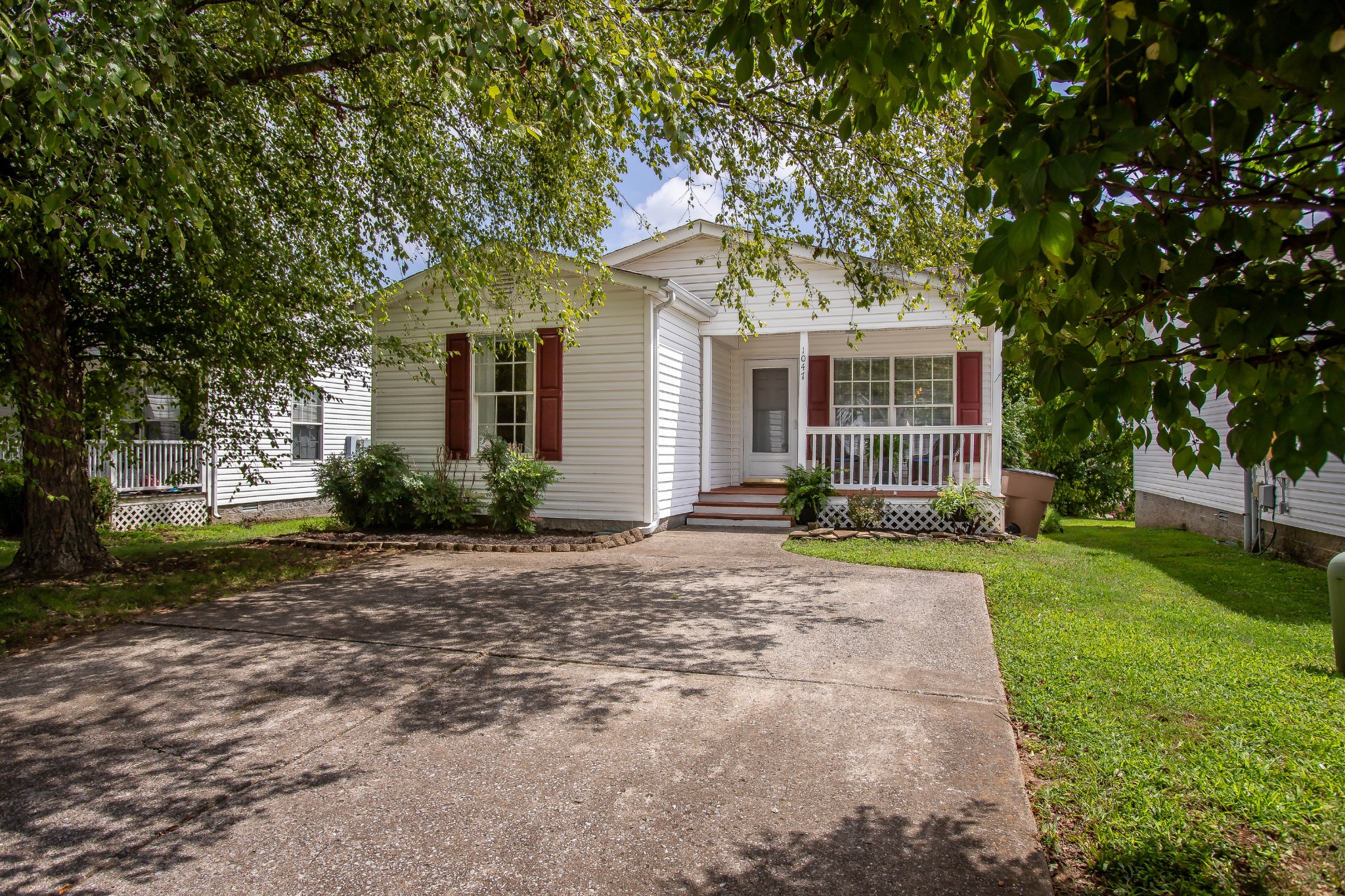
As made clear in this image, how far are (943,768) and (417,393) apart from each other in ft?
35.2

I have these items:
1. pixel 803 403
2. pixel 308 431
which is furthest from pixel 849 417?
pixel 308 431

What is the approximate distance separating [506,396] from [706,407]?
3224 millimetres

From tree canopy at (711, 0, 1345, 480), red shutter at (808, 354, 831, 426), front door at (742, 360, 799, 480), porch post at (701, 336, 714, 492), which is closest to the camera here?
tree canopy at (711, 0, 1345, 480)

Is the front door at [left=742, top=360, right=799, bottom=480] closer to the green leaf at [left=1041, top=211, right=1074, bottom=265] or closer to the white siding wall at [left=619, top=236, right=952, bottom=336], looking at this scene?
the white siding wall at [left=619, top=236, right=952, bottom=336]

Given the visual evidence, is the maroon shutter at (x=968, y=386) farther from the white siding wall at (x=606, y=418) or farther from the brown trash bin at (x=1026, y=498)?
the white siding wall at (x=606, y=418)

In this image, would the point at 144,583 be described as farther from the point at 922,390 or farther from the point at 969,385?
the point at 969,385

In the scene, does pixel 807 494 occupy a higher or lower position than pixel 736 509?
higher

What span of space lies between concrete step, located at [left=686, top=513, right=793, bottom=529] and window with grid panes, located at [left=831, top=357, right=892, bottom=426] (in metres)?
2.67

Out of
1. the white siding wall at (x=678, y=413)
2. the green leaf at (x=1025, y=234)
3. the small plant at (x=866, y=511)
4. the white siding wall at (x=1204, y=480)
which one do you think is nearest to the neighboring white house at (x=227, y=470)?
the white siding wall at (x=678, y=413)

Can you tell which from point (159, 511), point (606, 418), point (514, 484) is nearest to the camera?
point (514, 484)

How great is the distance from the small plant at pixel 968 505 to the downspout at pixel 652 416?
411cm

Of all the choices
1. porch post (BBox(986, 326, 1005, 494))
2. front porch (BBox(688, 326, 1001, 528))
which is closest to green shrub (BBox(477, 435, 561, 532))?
front porch (BBox(688, 326, 1001, 528))

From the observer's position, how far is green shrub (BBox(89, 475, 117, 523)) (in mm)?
11727

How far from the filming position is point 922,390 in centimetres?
1283
